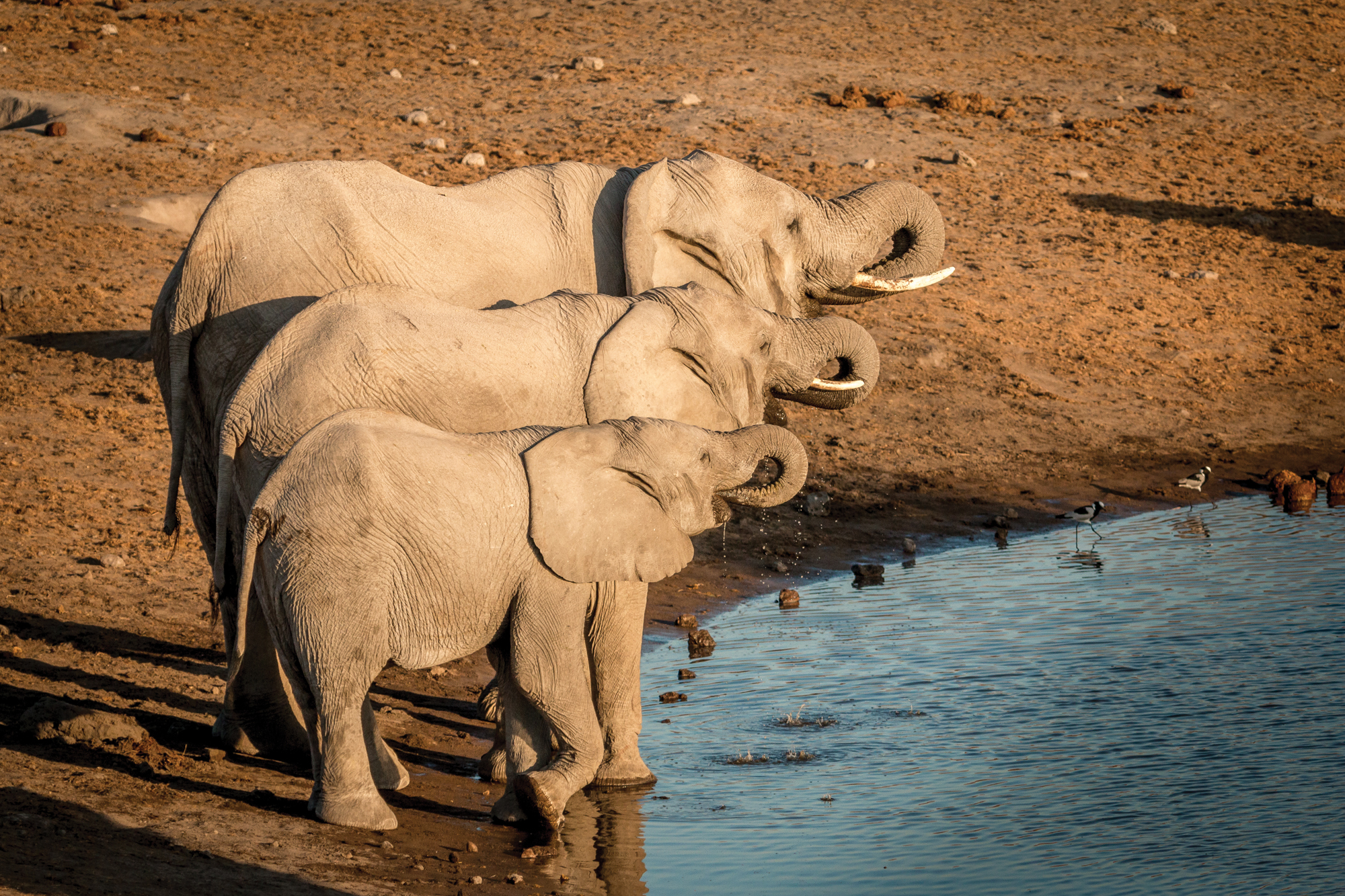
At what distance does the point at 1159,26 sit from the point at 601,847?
53.9 feet

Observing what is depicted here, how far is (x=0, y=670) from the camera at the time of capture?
22.0 ft

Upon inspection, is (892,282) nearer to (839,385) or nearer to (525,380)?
(839,385)

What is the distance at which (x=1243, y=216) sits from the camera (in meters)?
15.0

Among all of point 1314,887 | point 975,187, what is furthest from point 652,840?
point 975,187

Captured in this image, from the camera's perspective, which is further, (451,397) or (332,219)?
(332,219)

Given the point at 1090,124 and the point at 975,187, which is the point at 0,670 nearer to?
the point at 975,187

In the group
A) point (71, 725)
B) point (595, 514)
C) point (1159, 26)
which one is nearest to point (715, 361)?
point (595, 514)

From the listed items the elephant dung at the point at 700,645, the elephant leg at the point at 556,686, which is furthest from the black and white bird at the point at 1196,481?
the elephant leg at the point at 556,686

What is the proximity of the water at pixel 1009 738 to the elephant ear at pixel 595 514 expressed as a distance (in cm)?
102

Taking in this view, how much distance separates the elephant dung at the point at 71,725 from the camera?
19.4 ft

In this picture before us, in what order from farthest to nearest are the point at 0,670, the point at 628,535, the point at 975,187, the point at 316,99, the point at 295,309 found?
the point at 316,99
the point at 975,187
the point at 0,670
the point at 295,309
the point at 628,535

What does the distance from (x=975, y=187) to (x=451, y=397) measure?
9.99 m

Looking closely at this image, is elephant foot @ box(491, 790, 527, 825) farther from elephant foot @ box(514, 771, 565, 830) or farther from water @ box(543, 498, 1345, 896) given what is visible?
water @ box(543, 498, 1345, 896)

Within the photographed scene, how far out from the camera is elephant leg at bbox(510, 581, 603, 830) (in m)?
5.61
